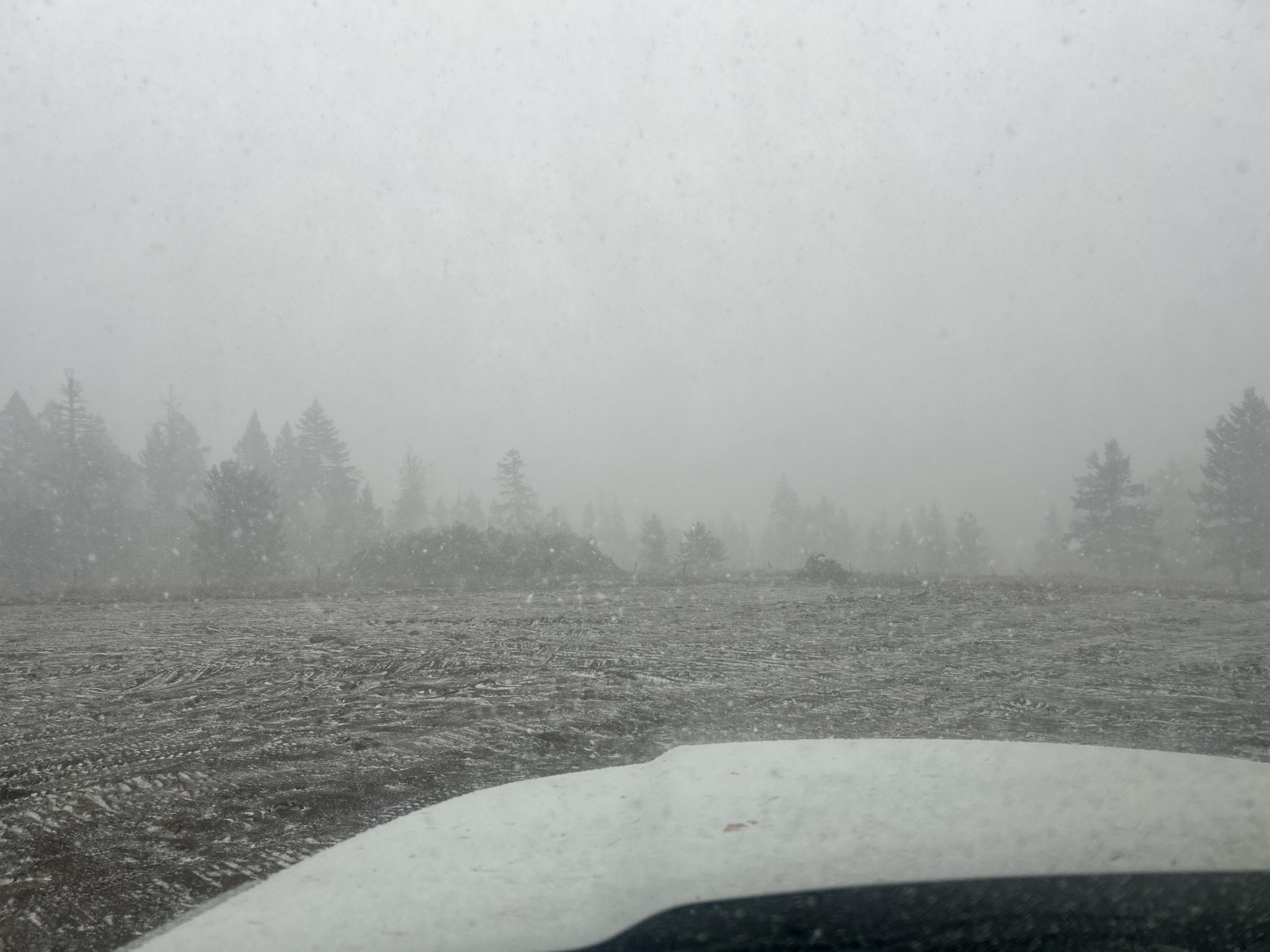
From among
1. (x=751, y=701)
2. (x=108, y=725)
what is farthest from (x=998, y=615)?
(x=108, y=725)

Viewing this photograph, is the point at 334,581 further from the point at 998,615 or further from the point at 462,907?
the point at 462,907

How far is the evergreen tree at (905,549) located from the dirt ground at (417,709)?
217 ft

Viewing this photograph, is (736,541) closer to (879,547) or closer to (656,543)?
(879,547)

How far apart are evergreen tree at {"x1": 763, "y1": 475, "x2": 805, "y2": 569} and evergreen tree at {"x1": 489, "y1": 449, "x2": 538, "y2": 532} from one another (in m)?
30.4

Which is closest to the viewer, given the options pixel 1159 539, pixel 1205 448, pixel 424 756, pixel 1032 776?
pixel 1032 776

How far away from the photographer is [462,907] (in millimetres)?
1620

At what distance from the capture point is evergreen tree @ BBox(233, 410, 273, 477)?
5941cm

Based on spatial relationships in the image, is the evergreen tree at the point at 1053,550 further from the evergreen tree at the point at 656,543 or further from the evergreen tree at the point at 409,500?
the evergreen tree at the point at 409,500

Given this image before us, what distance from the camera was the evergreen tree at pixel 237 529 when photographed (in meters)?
38.6

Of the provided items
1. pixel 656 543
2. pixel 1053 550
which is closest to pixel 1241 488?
pixel 1053 550

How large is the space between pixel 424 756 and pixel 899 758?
296 cm

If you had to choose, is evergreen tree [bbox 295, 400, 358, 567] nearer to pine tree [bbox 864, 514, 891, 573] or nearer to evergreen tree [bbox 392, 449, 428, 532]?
evergreen tree [bbox 392, 449, 428, 532]

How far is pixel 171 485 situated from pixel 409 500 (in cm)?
1765

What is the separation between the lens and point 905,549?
77.3 metres
